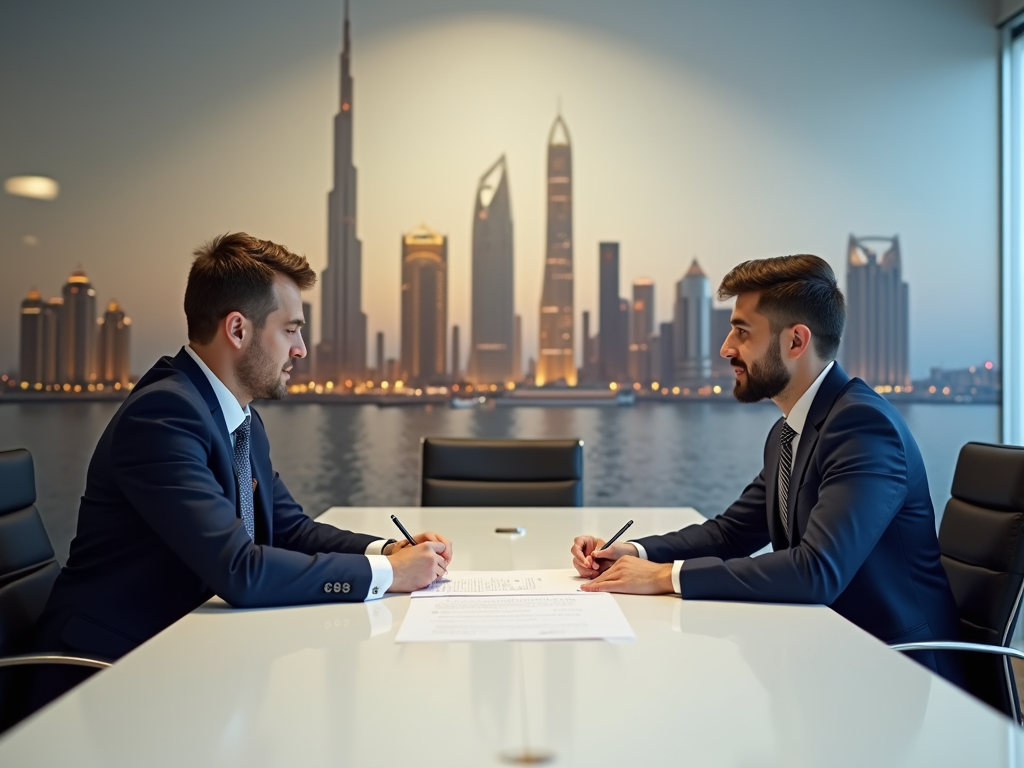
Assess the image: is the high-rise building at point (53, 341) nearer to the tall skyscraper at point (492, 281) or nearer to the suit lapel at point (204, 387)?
the tall skyscraper at point (492, 281)

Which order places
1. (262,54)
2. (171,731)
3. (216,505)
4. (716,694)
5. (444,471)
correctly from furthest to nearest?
(262,54), (444,471), (216,505), (716,694), (171,731)

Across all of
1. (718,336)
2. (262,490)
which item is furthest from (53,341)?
(718,336)

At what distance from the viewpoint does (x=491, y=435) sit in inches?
188

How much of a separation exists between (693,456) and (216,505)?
3.51 m

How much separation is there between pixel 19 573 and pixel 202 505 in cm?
68

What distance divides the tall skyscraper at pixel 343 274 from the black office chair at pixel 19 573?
8.99 feet

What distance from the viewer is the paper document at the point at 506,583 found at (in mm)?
1629

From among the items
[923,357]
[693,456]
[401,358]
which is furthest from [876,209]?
[401,358]

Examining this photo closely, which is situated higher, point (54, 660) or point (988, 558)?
point (988, 558)

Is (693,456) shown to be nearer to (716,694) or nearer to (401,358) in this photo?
(401,358)

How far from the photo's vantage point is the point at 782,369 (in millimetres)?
1995

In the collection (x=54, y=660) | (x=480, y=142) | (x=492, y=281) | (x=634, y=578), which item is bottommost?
(x=54, y=660)

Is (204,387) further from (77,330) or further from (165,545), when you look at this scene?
(77,330)

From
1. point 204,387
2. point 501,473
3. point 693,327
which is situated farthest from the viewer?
point 693,327
